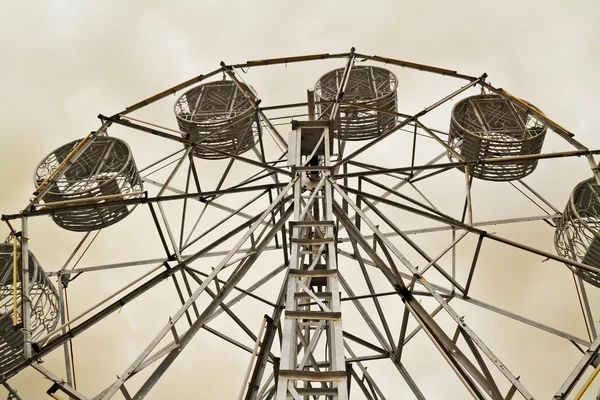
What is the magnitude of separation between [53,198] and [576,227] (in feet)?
48.0

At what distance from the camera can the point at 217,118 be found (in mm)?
18312

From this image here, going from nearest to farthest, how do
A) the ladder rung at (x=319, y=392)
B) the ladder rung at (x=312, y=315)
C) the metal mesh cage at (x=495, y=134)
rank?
the ladder rung at (x=319, y=392), the ladder rung at (x=312, y=315), the metal mesh cage at (x=495, y=134)

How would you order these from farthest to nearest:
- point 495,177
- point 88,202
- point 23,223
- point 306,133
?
point 495,177
point 306,133
point 88,202
point 23,223

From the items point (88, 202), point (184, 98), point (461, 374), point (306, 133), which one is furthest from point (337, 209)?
point (184, 98)

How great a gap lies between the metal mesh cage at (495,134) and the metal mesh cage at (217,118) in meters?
7.02

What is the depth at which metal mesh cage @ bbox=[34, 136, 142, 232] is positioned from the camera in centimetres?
1459

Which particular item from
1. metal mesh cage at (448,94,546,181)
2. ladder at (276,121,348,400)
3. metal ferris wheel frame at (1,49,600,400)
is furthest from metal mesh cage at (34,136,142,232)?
metal mesh cage at (448,94,546,181)

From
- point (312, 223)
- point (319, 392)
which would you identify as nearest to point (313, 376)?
point (319, 392)

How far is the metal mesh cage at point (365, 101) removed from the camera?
18.6 m

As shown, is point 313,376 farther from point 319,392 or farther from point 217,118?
point 217,118

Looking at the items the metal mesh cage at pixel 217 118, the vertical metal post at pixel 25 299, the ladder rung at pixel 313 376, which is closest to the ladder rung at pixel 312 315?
the ladder rung at pixel 313 376

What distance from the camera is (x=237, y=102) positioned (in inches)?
757

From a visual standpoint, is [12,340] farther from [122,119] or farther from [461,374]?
[461,374]

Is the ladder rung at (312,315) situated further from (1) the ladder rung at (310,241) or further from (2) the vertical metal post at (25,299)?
(2) the vertical metal post at (25,299)
